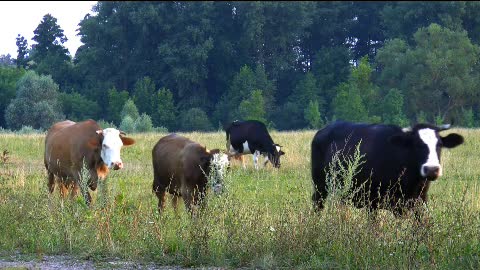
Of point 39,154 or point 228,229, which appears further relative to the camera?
point 39,154

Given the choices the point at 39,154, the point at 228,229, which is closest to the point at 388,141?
the point at 228,229

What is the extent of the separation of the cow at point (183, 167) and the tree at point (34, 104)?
1959 inches

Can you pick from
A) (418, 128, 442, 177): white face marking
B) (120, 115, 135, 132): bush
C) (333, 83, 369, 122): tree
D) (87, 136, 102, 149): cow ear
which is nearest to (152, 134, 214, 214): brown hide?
(87, 136, 102, 149): cow ear

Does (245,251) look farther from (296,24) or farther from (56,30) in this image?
(56,30)

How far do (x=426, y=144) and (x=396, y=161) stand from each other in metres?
0.50

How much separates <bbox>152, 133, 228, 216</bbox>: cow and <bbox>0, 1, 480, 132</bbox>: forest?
45524 millimetres

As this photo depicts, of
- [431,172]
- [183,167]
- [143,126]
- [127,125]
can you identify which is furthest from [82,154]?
[143,126]

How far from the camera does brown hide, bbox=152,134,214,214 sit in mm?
12586

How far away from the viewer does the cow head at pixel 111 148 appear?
1359cm

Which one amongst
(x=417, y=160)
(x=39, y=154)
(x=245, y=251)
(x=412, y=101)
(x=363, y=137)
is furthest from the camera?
(x=412, y=101)

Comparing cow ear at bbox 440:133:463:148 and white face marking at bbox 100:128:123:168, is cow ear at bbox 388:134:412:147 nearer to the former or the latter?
cow ear at bbox 440:133:463:148

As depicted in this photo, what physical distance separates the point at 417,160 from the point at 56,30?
6900cm

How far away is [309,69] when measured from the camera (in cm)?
7450

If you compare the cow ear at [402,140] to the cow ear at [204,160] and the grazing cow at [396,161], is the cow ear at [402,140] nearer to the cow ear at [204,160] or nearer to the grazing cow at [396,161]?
the grazing cow at [396,161]
